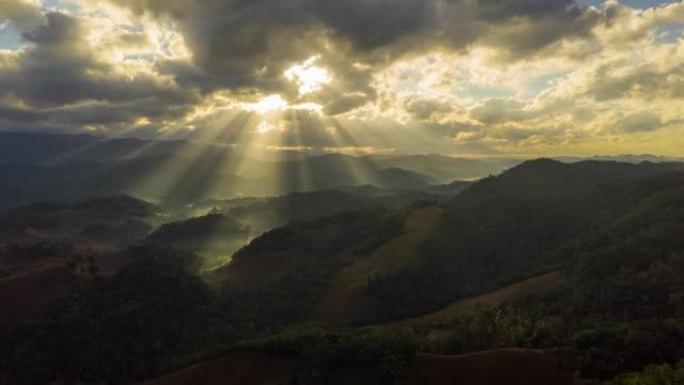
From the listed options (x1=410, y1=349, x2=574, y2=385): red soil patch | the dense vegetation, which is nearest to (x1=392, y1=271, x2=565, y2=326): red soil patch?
the dense vegetation

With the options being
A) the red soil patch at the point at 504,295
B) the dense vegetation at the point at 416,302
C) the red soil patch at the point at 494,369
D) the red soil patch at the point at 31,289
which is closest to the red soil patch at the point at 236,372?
the dense vegetation at the point at 416,302

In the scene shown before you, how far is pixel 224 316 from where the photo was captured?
391 feet

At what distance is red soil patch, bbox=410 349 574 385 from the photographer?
57438mm

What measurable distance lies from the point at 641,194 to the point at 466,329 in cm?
11044

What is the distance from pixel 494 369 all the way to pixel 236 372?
35121 millimetres

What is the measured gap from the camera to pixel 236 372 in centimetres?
7606

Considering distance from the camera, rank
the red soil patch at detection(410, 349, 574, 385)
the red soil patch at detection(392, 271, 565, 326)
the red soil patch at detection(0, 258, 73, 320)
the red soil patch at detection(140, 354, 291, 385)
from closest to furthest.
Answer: the red soil patch at detection(410, 349, 574, 385) → the red soil patch at detection(140, 354, 291, 385) → the red soil patch at detection(392, 271, 565, 326) → the red soil patch at detection(0, 258, 73, 320)

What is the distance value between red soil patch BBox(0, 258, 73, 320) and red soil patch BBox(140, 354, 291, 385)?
61.3 m

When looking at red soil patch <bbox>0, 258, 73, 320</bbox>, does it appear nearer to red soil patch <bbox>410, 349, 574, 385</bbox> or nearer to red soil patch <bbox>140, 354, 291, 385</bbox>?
red soil patch <bbox>140, 354, 291, 385</bbox>

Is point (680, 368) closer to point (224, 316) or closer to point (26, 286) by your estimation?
point (224, 316)

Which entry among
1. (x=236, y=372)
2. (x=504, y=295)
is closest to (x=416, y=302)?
(x=504, y=295)

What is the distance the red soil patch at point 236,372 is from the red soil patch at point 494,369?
1931 cm

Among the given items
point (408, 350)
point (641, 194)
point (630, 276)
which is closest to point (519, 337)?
point (408, 350)

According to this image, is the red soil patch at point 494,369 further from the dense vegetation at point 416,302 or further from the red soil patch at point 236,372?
the red soil patch at point 236,372
